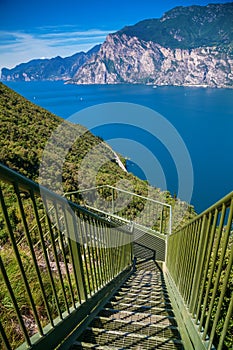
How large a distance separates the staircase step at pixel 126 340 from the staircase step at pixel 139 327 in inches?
5.1

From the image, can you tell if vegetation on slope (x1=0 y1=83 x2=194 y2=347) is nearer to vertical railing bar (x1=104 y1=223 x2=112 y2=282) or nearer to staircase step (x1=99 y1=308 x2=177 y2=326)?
staircase step (x1=99 y1=308 x2=177 y2=326)

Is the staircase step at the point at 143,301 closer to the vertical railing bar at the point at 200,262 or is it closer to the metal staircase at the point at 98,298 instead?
the metal staircase at the point at 98,298

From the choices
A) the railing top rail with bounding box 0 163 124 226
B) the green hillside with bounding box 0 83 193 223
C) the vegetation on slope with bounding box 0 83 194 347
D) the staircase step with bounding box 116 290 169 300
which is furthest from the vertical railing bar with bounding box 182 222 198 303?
the green hillside with bounding box 0 83 193 223

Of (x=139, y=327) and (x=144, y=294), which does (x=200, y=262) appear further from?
(x=144, y=294)

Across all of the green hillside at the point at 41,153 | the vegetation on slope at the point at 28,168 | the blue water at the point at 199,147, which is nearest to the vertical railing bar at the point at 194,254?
the vegetation on slope at the point at 28,168

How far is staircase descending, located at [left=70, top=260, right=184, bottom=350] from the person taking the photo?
81.9 inches

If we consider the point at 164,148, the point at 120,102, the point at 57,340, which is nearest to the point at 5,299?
the point at 57,340

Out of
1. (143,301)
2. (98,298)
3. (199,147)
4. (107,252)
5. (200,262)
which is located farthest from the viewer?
(199,147)

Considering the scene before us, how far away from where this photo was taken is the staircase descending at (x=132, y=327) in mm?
2080

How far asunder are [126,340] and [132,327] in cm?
24

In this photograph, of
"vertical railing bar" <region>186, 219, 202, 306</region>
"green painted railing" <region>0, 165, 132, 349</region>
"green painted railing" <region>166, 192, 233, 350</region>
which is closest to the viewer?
"green painted railing" <region>0, 165, 132, 349</region>

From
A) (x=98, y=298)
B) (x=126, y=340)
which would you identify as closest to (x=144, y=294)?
(x=98, y=298)

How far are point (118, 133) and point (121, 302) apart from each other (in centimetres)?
6475

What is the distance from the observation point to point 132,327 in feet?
7.72
